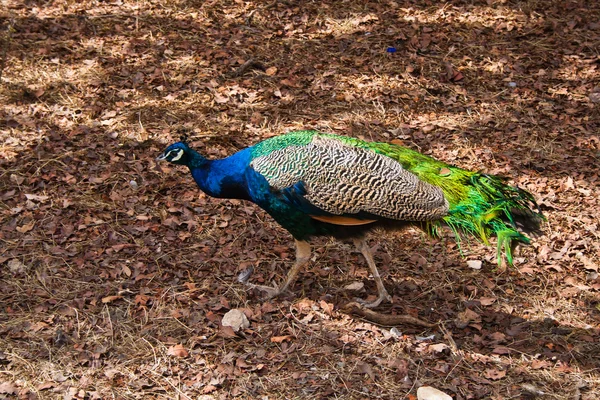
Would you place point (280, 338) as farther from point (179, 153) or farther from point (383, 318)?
point (179, 153)

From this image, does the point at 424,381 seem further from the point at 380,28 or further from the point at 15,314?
the point at 380,28

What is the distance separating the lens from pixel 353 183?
3.80 metres

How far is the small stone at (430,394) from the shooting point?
11.3 ft

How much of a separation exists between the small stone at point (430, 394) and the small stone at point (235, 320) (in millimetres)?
1087

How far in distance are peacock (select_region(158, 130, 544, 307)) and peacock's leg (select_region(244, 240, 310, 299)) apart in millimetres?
117

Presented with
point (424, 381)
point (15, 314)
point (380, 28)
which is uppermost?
point (380, 28)

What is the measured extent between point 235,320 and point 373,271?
910mm

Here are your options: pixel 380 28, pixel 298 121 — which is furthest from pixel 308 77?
pixel 380 28

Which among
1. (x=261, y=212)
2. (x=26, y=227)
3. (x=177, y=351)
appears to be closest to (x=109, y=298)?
(x=177, y=351)

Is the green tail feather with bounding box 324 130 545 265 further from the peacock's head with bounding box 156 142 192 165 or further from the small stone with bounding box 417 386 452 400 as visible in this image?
the peacock's head with bounding box 156 142 192 165

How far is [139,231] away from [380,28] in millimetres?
3418

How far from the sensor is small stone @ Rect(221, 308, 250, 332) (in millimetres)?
3947

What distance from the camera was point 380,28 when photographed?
6738 millimetres

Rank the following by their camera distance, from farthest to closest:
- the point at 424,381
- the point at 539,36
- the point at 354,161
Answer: the point at 539,36
the point at 354,161
the point at 424,381
